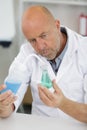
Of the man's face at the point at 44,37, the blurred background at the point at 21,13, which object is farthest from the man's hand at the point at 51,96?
the blurred background at the point at 21,13

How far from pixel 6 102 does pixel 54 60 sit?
36 centimetres

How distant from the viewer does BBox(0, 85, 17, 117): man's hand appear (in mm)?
1038

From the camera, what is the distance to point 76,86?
50.6 inches

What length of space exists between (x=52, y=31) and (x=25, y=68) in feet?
0.84

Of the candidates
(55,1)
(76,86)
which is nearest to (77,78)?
(76,86)

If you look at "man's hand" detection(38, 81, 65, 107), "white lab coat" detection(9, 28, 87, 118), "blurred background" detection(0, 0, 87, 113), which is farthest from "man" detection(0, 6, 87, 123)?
"blurred background" detection(0, 0, 87, 113)

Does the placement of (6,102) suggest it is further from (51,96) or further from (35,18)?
(35,18)

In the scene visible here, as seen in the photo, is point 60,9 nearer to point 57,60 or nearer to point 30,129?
point 57,60

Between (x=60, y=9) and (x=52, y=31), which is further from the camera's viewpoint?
(x=60, y=9)

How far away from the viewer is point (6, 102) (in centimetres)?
108

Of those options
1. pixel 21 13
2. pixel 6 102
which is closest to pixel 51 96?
pixel 6 102

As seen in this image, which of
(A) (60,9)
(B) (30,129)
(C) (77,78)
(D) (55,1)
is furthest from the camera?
(A) (60,9)

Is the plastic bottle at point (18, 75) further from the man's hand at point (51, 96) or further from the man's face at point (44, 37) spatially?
the man's hand at point (51, 96)

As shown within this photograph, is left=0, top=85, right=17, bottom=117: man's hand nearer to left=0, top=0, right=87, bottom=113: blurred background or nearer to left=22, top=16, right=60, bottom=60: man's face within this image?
left=22, top=16, right=60, bottom=60: man's face
